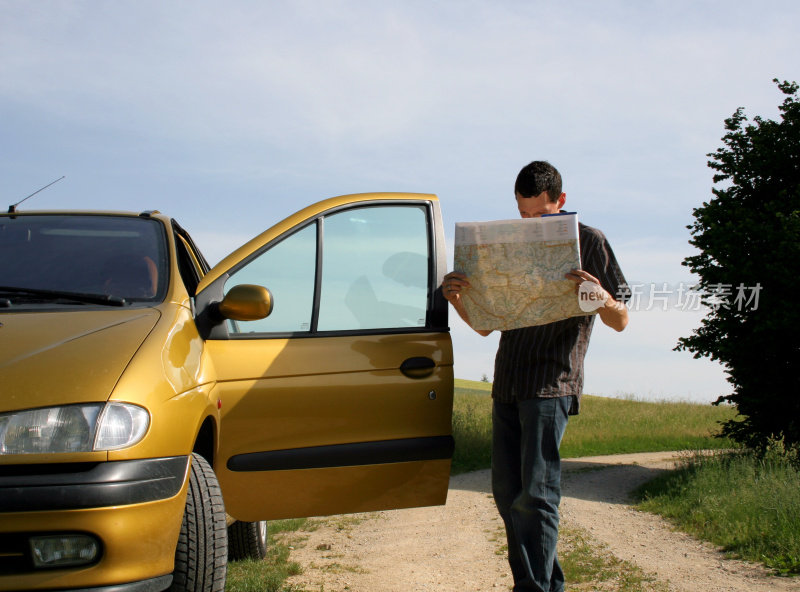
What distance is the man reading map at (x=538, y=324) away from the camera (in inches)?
138

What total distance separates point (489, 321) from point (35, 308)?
2154mm

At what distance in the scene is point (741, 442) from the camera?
17.0m

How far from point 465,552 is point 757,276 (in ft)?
36.8

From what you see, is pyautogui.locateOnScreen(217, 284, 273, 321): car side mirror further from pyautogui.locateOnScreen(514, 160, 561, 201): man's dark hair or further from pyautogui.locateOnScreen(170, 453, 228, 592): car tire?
pyautogui.locateOnScreen(514, 160, 561, 201): man's dark hair

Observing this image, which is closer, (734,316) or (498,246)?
(498,246)

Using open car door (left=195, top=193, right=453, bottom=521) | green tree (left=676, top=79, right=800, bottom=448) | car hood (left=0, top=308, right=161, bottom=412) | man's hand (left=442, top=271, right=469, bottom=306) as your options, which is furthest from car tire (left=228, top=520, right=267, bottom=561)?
green tree (left=676, top=79, right=800, bottom=448)

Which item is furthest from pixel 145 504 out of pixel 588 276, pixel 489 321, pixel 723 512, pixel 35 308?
pixel 723 512

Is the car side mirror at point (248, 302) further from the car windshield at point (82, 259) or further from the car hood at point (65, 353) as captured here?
the car windshield at point (82, 259)

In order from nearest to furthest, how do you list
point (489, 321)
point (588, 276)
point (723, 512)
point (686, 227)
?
point (588, 276), point (489, 321), point (723, 512), point (686, 227)

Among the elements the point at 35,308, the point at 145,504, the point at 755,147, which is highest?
the point at 755,147

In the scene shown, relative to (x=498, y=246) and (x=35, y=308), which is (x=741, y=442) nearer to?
(x=498, y=246)

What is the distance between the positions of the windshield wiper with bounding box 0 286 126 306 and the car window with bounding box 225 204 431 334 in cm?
59

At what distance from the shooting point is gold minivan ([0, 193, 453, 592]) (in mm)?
2768

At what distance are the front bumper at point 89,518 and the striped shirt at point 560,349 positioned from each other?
1.74m
